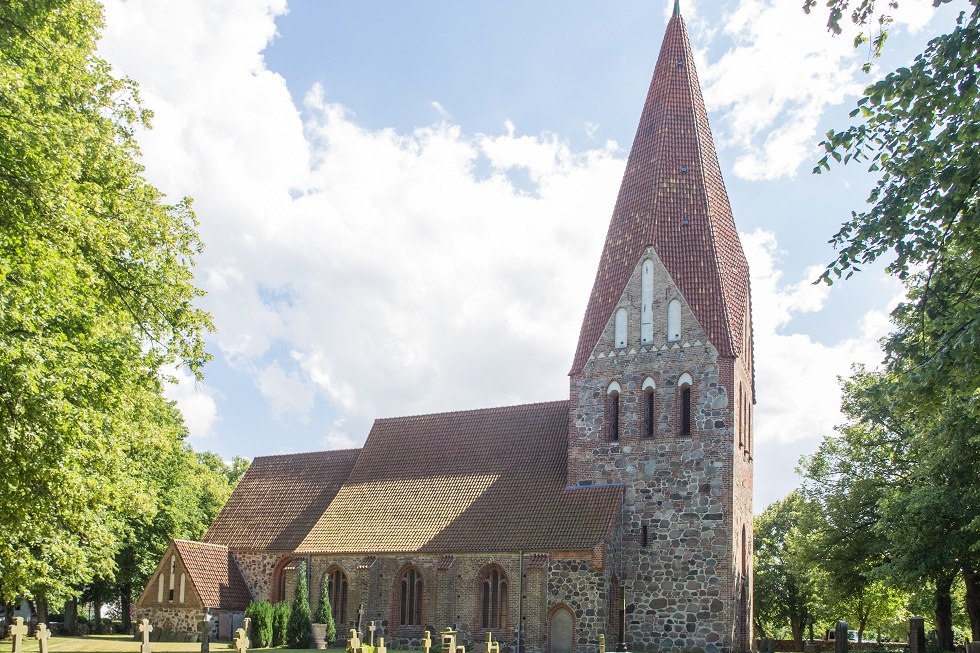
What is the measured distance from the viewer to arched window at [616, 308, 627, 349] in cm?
2994

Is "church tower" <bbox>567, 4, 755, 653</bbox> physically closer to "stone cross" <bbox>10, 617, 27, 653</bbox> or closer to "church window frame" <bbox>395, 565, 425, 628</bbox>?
"church window frame" <bbox>395, 565, 425, 628</bbox>

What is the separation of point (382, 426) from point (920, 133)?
27392 millimetres

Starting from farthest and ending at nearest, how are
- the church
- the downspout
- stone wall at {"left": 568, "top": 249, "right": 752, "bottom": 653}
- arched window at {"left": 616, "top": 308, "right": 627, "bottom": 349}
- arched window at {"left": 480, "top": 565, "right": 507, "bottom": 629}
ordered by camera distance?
arched window at {"left": 616, "top": 308, "right": 627, "bottom": 349} → arched window at {"left": 480, "top": 565, "right": 507, "bottom": 629} → the downspout → the church → stone wall at {"left": 568, "top": 249, "right": 752, "bottom": 653}

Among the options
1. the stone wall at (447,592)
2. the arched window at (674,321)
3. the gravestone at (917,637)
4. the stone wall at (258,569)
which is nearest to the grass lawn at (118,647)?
the stone wall at (447,592)

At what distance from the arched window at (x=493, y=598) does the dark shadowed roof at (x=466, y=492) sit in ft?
2.82

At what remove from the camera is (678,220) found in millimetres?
30328

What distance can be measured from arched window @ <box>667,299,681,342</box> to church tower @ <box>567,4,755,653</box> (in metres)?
0.03

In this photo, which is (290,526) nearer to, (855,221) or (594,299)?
(594,299)

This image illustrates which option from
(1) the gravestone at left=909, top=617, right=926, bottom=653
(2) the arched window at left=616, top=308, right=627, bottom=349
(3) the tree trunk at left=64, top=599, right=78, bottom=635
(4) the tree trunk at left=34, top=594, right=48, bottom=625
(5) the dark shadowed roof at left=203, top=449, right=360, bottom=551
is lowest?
(3) the tree trunk at left=64, top=599, right=78, bottom=635

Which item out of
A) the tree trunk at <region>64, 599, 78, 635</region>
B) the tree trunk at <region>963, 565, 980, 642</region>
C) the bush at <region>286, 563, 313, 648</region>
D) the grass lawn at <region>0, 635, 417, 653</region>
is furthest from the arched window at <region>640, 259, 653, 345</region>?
the tree trunk at <region>64, 599, 78, 635</region>

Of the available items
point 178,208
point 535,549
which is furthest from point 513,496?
point 178,208

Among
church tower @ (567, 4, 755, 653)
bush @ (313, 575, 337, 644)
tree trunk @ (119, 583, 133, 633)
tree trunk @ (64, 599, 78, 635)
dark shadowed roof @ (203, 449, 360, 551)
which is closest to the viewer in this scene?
church tower @ (567, 4, 755, 653)

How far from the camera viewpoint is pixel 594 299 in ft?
102

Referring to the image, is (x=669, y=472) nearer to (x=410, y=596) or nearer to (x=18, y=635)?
(x=410, y=596)
